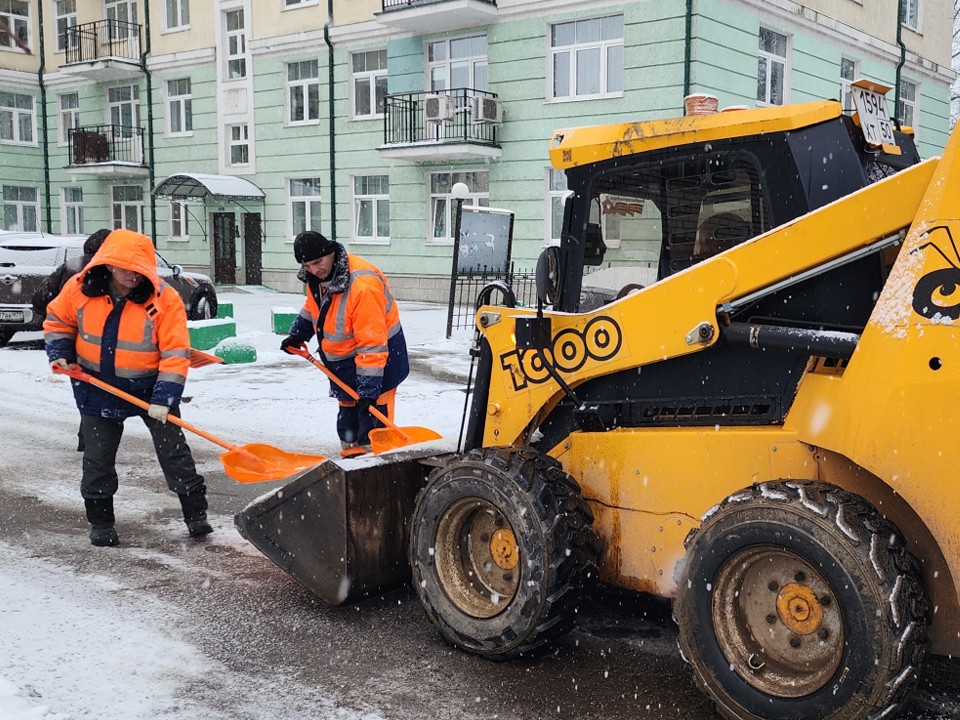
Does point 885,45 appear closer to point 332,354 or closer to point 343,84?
point 343,84

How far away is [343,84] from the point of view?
77.0ft

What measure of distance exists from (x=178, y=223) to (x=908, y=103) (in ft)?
65.1

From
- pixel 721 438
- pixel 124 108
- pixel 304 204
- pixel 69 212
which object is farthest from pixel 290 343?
pixel 69 212

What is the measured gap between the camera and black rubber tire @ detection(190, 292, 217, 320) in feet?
55.2

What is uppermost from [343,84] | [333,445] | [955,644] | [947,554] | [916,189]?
[343,84]

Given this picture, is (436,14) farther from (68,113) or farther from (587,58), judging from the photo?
(68,113)

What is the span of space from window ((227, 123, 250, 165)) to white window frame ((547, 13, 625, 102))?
32.0 ft

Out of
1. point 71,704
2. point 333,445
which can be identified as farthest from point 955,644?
point 333,445

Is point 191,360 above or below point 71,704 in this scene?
above

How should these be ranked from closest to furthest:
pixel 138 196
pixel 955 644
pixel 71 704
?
pixel 955 644, pixel 71 704, pixel 138 196

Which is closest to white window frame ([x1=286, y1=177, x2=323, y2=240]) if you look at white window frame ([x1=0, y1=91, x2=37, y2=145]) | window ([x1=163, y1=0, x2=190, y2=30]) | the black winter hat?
window ([x1=163, y1=0, x2=190, y2=30])

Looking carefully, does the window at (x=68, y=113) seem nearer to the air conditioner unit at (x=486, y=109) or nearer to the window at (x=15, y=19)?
the window at (x=15, y=19)

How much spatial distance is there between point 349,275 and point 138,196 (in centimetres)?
2522

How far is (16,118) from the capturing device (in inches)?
1226
